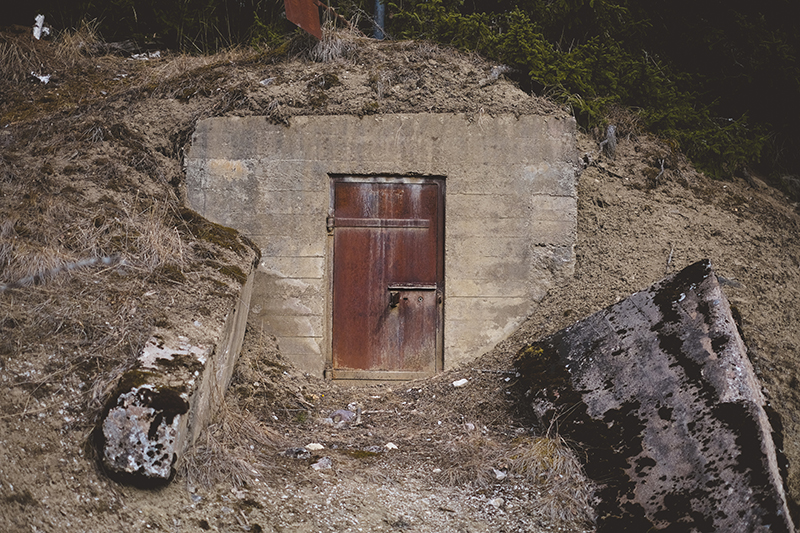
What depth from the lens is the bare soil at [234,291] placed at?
3787 mm

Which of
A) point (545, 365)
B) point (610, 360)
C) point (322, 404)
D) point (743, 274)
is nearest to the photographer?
point (610, 360)

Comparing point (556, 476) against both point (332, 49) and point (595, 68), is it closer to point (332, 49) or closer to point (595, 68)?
point (595, 68)

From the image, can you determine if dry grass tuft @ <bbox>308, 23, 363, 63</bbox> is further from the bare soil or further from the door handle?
the door handle

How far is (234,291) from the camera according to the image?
507 centimetres

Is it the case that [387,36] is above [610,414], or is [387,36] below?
above

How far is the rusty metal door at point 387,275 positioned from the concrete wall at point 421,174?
129 millimetres

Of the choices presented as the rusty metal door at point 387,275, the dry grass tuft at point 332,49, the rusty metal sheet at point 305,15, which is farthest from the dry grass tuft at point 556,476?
the rusty metal sheet at point 305,15

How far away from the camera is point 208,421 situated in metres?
4.36

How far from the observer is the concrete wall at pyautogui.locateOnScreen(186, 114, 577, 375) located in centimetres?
641

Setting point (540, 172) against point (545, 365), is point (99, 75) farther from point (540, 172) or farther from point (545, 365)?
point (545, 365)

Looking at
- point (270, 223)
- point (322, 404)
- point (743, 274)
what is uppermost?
point (270, 223)

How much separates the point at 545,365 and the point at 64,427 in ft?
10.7

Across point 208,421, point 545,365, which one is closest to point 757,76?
point 545,365

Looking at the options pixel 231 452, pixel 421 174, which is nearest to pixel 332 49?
pixel 421 174
